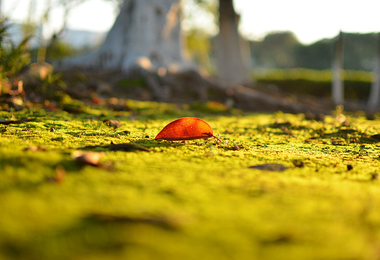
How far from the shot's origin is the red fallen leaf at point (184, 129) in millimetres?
1842

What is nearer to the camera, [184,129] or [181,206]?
[181,206]

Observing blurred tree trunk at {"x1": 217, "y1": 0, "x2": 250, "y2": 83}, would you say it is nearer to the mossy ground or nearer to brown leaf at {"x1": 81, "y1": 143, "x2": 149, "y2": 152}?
brown leaf at {"x1": 81, "y1": 143, "x2": 149, "y2": 152}


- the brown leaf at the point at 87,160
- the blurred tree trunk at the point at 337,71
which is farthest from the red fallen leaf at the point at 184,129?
the blurred tree trunk at the point at 337,71

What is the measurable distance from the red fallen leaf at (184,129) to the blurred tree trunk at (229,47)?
11578 millimetres

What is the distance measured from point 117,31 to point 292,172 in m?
8.76

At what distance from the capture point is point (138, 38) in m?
8.42

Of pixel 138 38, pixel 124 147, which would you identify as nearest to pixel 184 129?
pixel 124 147

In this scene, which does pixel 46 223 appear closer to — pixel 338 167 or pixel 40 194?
pixel 40 194

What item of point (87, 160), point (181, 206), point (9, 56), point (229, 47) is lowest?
point (181, 206)

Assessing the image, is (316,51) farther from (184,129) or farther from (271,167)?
(271,167)

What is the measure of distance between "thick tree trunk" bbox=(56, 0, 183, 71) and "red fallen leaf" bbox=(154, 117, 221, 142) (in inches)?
246

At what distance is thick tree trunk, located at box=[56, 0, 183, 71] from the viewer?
8.36 metres

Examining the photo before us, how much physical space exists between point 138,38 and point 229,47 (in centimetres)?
625

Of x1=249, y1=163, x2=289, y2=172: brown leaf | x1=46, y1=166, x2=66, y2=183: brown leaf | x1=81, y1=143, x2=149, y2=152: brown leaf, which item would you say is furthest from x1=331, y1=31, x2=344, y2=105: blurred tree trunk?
x1=46, y1=166, x2=66, y2=183: brown leaf
